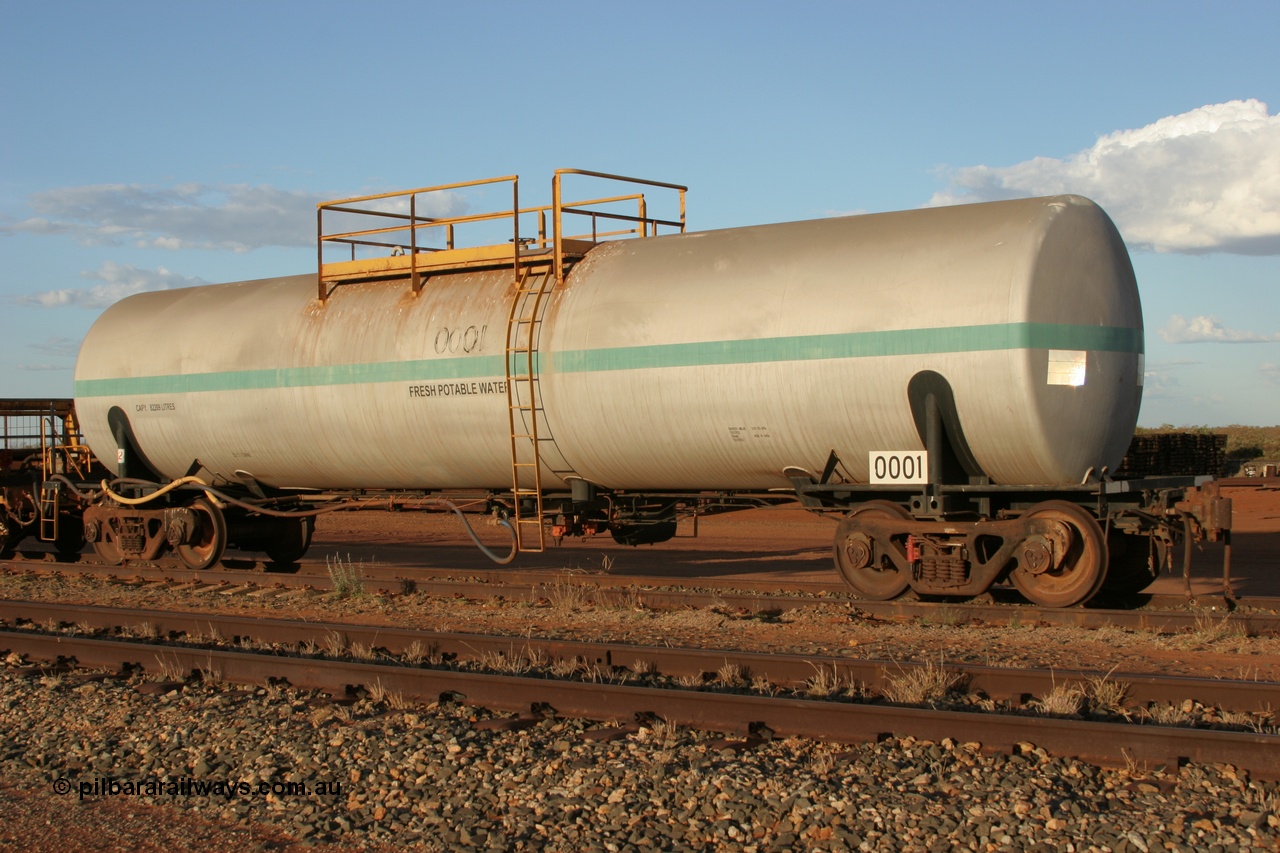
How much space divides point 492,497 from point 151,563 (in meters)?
6.50

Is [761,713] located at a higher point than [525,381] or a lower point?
lower

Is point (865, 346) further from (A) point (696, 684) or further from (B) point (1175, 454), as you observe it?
(B) point (1175, 454)

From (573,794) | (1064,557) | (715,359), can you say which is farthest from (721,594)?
(573,794)

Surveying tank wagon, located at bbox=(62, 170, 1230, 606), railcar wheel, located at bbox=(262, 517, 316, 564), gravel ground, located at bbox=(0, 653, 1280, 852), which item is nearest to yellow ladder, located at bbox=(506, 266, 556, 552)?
tank wagon, located at bbox=(62, 170, 1230, 606)

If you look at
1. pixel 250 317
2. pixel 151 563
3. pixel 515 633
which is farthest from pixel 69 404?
pixel 515 633

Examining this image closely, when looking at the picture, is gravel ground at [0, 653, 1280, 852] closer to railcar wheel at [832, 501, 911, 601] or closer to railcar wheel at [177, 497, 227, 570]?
railcar wheel at [832, 501, 911, 601]

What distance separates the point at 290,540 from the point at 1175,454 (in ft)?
54.3

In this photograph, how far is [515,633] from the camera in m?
10.8

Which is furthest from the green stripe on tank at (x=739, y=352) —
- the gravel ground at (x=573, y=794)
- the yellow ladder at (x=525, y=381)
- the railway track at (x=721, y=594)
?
the gravel ground at (x=573, y=794)

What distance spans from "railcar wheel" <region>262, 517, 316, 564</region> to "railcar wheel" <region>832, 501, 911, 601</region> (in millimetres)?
8634

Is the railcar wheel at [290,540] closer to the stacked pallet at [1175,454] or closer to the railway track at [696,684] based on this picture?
the railway track at [696,684]

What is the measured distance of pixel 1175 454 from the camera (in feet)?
74.9

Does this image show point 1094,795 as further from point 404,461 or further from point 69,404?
point 69,404

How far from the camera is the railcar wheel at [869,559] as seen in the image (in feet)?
37.8
